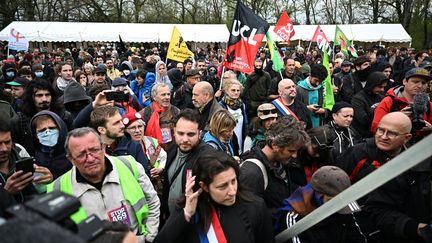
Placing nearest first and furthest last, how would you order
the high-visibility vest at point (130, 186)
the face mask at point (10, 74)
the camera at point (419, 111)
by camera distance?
the high-visibility vest at point (130, 186) < the camera at point (419, 111) < the face mask at point (10, 74)

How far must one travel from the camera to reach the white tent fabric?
81.6 feet

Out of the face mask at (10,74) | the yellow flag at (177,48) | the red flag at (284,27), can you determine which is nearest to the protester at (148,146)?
the yellow flag at (177,48)

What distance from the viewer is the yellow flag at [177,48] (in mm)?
8562

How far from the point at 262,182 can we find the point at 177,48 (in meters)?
6.56

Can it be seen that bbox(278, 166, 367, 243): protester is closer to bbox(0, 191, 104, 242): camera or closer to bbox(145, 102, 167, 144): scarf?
bbox(0, 191, 104, 242): camera

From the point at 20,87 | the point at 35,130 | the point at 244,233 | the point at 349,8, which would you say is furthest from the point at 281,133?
the point at 349,8

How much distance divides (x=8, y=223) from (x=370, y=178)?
3.37 feet

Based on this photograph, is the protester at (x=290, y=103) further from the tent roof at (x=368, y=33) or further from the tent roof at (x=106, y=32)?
the tent roof at (x=368, y=33)

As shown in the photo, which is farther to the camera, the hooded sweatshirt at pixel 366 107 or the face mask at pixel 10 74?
the face mask at pixel 10 74

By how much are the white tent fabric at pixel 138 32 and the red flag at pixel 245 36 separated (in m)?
19.8

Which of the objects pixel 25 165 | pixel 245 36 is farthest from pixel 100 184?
pixel 245 36

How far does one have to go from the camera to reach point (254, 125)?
4.26m

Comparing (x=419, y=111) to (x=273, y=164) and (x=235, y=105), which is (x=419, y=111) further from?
(x=235, y=105)

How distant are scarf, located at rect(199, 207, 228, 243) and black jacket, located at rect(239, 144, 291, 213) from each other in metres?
0.46
